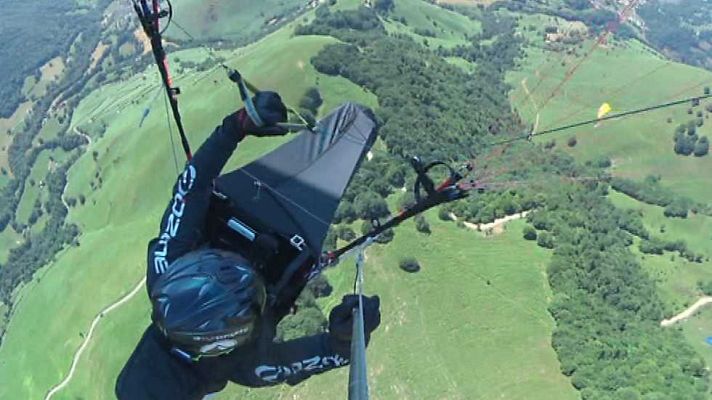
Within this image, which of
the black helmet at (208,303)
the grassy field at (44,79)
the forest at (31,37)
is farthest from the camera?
the forest at (31,37)

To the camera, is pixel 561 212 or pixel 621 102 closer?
pixel 561 212

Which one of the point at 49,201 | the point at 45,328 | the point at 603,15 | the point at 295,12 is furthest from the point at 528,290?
the point at 603,15

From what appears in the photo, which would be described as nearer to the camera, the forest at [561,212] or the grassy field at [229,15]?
the forest at [561,212]

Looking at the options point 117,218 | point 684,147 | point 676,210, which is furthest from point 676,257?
point 117,218

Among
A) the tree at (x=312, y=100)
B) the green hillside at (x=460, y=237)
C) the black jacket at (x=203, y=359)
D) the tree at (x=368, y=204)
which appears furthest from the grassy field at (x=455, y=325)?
the black jacket at (x=203, y=359)

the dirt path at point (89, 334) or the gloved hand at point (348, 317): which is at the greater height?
the gloved hand at point (348, 317)

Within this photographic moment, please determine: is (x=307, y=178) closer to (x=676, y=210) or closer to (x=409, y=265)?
(x=409, y=265)

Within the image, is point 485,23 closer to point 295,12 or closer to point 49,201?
point 295,12

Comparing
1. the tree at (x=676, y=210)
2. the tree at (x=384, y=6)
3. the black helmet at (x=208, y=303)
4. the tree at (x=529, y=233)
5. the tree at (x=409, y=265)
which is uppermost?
the black helmet at (x=208, y=303)

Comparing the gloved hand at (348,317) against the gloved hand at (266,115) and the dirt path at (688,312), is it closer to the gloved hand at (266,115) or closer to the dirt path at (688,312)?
the gloved hand at (266,115)
